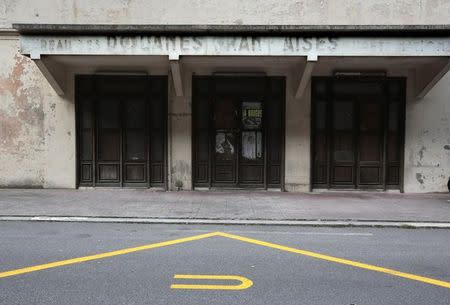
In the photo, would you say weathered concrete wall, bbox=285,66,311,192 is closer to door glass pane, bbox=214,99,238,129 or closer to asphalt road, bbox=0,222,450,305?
door glass pane, bbox=214,99,238,129

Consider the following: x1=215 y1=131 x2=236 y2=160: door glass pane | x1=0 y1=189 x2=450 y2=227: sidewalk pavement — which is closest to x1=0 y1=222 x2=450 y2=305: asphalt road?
x1=0 y1=189 x2=450 y2=227: sidewalk pavement

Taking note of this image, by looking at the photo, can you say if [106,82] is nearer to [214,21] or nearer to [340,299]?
[214,21]

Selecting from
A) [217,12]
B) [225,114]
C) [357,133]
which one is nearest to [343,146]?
[357,133]

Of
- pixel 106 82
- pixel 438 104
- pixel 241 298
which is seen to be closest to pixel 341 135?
pixel 438 104

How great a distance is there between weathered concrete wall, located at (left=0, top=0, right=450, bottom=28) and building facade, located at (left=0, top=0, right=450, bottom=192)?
0.03 metres

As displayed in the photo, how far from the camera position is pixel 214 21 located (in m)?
12.9

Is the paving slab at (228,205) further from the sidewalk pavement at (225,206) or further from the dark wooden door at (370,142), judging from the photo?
the dark wooden door at (370,142)

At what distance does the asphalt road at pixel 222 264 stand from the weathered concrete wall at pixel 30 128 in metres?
4.67

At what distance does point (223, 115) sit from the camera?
517 inches

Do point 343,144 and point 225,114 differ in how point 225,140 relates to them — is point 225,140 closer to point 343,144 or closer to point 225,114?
point 225,114

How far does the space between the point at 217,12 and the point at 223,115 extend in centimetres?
294

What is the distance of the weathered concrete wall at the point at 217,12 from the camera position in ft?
42.1

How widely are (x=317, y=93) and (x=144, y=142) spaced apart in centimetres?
522

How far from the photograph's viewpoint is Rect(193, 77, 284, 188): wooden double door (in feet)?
42.8
